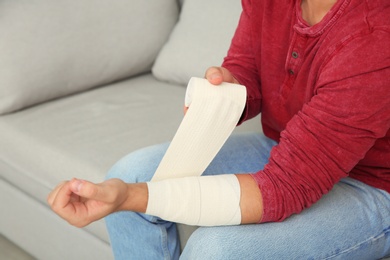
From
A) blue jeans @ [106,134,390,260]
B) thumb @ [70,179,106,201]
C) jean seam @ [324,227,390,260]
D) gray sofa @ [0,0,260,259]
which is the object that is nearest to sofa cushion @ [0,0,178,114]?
gray sofa @ [0,0,260,259]

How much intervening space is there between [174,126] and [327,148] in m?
0.72

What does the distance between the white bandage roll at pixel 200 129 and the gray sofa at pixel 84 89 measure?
0.43 metres

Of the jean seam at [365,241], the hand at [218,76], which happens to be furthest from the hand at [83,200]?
the jean seam at [365,241]

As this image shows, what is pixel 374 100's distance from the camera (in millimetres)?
1135

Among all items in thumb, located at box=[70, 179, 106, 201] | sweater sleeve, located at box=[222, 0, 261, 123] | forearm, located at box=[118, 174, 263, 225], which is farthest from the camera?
sweater sleeve, located at box=[222, 0, 261, 123]

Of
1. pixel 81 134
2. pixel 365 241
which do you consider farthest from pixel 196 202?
pixel 81 134

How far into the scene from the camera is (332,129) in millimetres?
1152

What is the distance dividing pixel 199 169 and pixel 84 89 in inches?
36.0

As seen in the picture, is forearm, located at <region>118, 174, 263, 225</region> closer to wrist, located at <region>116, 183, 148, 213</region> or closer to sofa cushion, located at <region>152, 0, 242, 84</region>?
wrist, located at <region>116, 183, 148, 213</region>

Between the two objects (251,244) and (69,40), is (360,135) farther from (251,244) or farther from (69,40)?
(69,40)

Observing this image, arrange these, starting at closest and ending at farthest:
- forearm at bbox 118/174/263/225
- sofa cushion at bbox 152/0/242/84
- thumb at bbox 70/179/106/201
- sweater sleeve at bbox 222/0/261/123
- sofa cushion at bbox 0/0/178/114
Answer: thumb at bbox 70/179/106/201
forearm at bbox 118/174/263/225
sweater sleeve at bbox 222/0/261/123
sofa cushion at bbox 0/0/178/114
sofa cushion at bbox 152/0/242/84

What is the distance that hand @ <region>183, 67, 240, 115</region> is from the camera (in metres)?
1.26

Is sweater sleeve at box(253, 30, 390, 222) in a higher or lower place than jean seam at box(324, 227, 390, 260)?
higher

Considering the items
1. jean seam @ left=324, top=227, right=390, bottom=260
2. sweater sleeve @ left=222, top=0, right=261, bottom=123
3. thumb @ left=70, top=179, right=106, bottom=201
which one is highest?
sweater sleeve @ left=222, top=0, right=261, bottom=123
